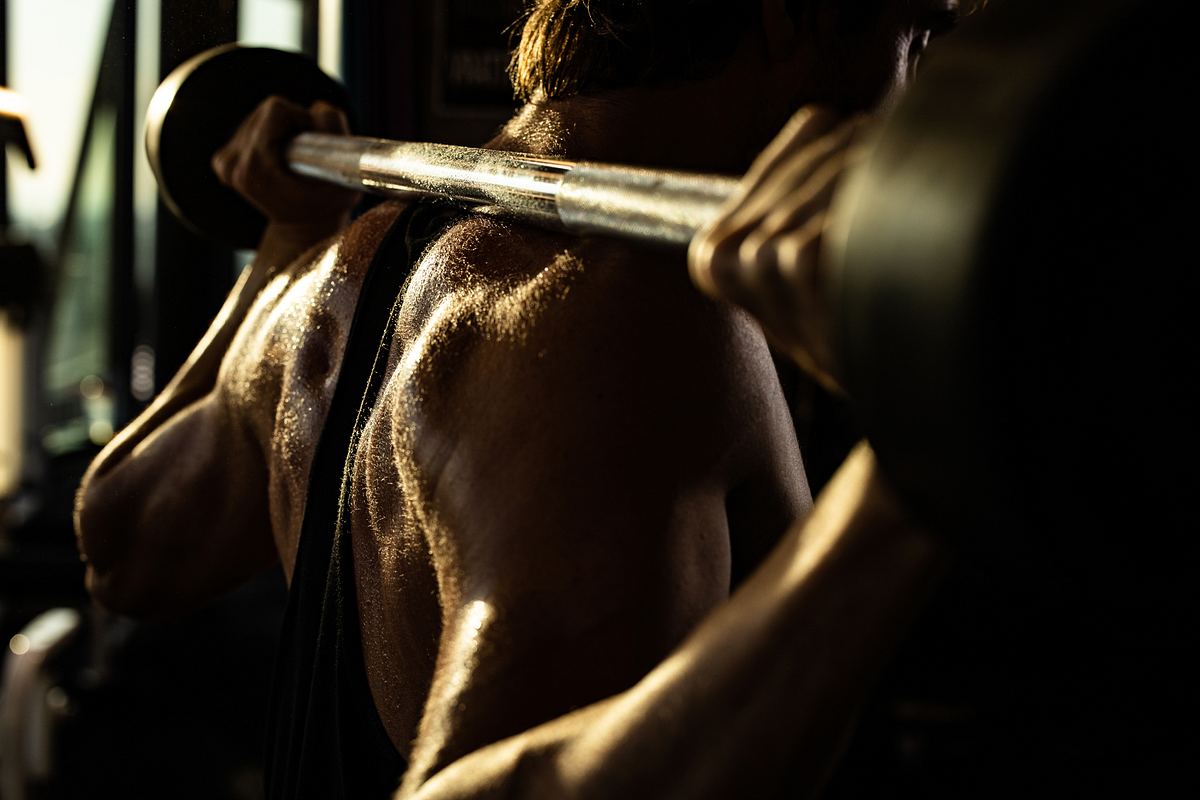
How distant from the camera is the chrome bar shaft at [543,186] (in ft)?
1.67

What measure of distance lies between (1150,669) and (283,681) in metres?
2.31

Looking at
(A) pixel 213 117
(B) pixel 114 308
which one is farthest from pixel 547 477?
(B) pixel 114 308

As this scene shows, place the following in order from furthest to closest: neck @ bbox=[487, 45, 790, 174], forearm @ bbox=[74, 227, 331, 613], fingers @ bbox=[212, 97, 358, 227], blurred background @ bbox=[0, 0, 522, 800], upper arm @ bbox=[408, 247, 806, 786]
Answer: blurred background @ bbox=[0, 0, 522, 800]
fingers @ bbox=[212, 97, 358, 227]
forearm @ bbox=[74, 227, 331, 613]
neck @ bbox=[487, 45, 790, 174]
upper arm @ bbox=[408, 247, 806, 786]

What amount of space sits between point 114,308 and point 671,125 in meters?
2.14

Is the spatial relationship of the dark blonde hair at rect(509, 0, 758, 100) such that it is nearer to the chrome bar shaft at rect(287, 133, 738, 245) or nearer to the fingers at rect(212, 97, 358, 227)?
the chrome bar shaft at rect(287, 133, 738, 245)

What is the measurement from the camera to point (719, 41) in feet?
2.63

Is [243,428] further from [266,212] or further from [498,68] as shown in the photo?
[498,68]

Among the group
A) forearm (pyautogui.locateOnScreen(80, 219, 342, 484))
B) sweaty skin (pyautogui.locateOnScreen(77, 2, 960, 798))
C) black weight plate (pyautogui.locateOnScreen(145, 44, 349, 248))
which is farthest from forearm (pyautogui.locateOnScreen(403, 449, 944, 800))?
black weight plate (pyautogui.locateOnScreen(145, 44, 349, 248))

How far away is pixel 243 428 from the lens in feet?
3.30

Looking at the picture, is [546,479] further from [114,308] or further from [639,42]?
[114,308]

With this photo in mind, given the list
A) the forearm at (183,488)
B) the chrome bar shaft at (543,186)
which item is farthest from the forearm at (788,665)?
the forearm at (183,488)

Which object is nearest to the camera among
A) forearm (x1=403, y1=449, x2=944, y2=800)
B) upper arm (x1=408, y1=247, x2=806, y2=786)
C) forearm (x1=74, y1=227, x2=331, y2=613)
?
forearm (x1=403, y1=449, x2=944, y2=800)

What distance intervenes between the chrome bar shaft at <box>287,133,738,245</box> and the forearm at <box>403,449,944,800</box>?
0.42 ft

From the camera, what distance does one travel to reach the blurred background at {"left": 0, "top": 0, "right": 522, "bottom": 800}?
4.68 feet
